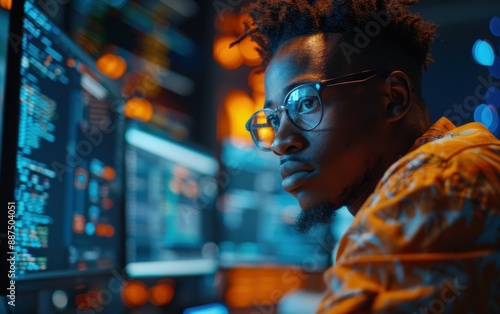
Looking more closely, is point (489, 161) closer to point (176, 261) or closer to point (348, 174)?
point (348, 174)

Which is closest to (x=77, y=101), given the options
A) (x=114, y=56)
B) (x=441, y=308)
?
(x=441, y=308)

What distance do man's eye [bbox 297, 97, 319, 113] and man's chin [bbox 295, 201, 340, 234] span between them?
184mm

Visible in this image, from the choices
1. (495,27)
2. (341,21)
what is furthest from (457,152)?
(495,27)

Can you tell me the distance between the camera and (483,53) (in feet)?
9.02

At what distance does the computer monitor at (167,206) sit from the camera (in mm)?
1867

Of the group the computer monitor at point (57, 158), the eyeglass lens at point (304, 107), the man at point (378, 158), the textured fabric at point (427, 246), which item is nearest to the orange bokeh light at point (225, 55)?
the computer monitor at point (57, 158)

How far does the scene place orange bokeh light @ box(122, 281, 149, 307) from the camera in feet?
9.14

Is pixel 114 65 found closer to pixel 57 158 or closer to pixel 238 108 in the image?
pixel 238 108

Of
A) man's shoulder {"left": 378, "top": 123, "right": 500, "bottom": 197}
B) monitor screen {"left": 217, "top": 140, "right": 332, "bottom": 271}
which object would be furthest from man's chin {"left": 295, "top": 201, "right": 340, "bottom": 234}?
monitor screen {"left": 217, "top": 140, "right": 332, "bottom": 271}

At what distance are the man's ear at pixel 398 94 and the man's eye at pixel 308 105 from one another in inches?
5.8

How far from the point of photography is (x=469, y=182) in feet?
2.58

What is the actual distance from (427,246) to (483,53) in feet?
7.49

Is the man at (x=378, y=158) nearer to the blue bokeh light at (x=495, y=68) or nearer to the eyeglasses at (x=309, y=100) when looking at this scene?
the eyeglasses at (x=309, y=100)

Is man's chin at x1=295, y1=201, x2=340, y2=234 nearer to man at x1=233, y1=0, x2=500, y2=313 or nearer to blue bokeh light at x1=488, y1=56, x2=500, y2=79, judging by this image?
man at x1=233, y1=0, x2=500, y2=313
